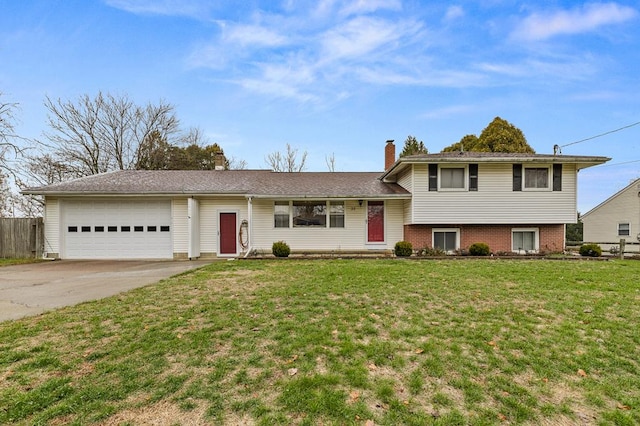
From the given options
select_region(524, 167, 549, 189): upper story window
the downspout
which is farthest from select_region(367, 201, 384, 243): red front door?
select_region(524, 167, 549, 189): upper story window

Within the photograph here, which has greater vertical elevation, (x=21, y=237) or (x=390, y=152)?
(x=390, y=152)

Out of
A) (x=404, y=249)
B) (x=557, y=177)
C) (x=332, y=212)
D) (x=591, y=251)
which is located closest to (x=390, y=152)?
(x=332, y=212)

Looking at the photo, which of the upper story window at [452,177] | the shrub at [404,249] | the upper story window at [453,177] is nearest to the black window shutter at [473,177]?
the upper story window at [453,177]

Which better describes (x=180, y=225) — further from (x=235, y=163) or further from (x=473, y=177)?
A: (x=235, y=163)

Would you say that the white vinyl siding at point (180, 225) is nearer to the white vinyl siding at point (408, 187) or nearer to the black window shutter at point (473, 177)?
the white vinyl siding at point (408, 187)

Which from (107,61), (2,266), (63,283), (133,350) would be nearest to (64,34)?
(107,61)

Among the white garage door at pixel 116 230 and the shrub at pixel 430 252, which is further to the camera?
the white garage door at pixel 116 230

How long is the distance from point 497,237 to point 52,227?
730 inches

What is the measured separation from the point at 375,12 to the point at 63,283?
43.4 feet

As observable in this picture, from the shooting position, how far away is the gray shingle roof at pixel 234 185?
41.8ft

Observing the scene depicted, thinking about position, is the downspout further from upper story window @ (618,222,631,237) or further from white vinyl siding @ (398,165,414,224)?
upper story window @ (618,222,631,237)

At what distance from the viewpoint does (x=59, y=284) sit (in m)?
7.39

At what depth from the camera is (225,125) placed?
21.8m

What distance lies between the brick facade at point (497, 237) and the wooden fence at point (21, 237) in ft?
50.9
